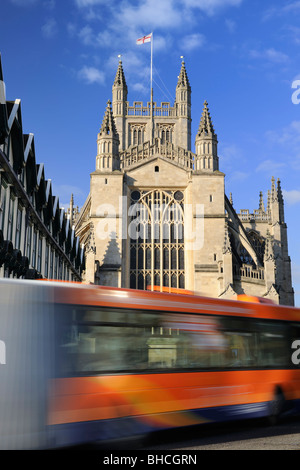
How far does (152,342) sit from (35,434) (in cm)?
241

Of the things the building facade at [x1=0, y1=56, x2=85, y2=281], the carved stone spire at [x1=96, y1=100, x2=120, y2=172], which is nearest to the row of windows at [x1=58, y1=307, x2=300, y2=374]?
the building facade at [x1=0, y1=56, x2=85, y2=281]

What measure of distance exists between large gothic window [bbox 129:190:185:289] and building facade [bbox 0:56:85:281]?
9948 millimetres

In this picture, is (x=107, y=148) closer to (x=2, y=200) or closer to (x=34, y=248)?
(x=34, y=248)

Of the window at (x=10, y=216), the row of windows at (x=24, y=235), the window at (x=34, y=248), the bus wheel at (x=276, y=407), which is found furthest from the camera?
the window at (x=34, y=248)

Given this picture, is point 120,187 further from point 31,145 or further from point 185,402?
point 185,402

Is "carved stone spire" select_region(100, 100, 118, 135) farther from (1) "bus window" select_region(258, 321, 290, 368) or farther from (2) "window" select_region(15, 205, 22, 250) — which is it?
(1) "bus window" select_region(258, 321, 290, 368)

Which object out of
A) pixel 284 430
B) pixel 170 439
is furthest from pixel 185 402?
pixel 284 430

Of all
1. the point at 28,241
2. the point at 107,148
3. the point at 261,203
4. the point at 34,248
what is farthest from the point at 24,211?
the point at 261,203

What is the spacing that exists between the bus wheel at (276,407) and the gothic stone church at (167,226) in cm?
2552

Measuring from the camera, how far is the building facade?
17453 millimetres

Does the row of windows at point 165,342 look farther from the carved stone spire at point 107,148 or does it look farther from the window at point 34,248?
the carved stone spire at point 107,148

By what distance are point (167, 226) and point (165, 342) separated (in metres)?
32.4

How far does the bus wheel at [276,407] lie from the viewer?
1005cm

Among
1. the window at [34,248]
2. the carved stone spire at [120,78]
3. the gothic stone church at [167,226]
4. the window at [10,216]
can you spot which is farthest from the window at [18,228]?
the carved stone spire at [120,78]
